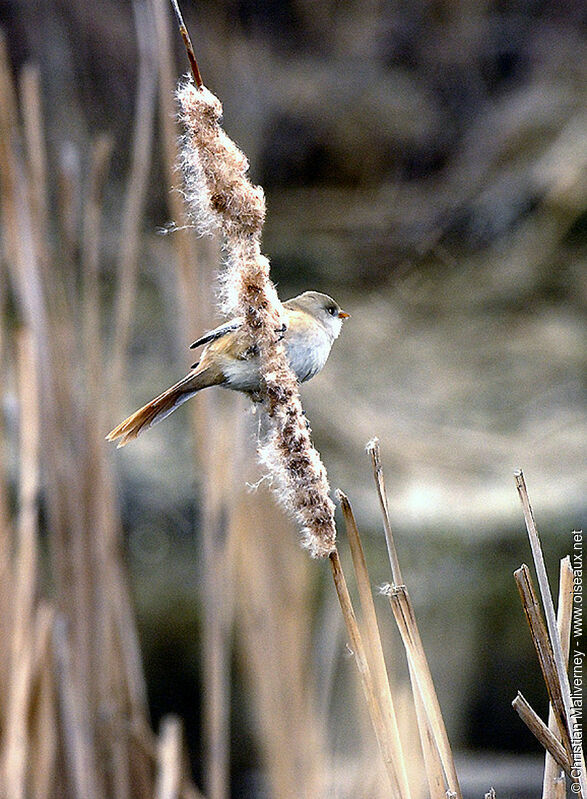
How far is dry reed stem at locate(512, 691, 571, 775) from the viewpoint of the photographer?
0.46m

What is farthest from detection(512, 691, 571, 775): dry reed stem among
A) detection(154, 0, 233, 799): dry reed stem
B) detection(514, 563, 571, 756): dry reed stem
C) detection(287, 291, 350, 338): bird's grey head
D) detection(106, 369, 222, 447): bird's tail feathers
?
detection(154, 0, 233, 799): dry reed stem

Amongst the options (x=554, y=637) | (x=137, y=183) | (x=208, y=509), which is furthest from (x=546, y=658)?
(x=137, y=183)

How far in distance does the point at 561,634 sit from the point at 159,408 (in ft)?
0.88

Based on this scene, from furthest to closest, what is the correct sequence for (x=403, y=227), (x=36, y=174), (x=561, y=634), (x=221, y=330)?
1. (x=403, y=227)
2. (x=36, y=174)
3. (x=221, y=330)
4. (x=561, y=634)

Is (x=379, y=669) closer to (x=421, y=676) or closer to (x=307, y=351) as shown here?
(x=421, y=676)

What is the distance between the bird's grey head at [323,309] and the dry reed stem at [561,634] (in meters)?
0.28

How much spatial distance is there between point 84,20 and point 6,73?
221cm

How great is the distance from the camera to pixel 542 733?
0.48 meters

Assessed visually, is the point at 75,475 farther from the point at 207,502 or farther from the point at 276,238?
the point at 276,238

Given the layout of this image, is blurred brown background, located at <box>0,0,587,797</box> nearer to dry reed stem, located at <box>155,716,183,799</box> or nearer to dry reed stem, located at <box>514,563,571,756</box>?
dry reed stem, located at <box>155,716,183,799</box>

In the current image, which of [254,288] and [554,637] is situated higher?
[254,288]

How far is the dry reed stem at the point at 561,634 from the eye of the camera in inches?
20.0

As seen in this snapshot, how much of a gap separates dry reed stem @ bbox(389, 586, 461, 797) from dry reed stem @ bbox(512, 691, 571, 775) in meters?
0.04

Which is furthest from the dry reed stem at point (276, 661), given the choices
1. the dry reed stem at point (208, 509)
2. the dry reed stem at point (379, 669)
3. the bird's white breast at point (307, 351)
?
the dry reed stem at point (379, 669)
